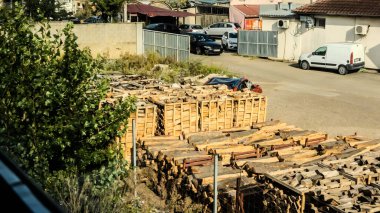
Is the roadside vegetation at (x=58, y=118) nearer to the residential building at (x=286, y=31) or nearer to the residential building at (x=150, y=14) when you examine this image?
the residential building at (x=286, y=31)

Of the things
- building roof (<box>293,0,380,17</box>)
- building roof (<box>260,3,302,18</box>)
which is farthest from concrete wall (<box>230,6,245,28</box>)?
building roof (<box>293,0,380,17</box>)

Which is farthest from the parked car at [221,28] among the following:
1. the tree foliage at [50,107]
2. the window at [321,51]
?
the tree foliage at [50,107]

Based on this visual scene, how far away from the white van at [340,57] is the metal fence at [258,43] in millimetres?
4667

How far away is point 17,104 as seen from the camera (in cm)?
696

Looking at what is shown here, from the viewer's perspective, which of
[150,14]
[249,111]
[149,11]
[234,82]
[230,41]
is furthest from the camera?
[149,11]

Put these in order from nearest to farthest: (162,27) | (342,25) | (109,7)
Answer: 1. (342,25)
2. (109,7)
3. (162,27)

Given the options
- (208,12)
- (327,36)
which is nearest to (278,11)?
(327,36)

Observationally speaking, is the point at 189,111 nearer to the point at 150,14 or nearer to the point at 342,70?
the point at 342,70

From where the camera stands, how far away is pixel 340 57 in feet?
92.1

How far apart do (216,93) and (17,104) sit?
9.62m

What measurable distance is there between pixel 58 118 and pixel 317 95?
17291mm

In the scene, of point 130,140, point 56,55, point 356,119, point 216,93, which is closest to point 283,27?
point 356,119

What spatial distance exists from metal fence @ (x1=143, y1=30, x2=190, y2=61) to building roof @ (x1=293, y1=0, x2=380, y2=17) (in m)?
8.23

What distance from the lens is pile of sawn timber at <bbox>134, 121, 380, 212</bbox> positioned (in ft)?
29.8
